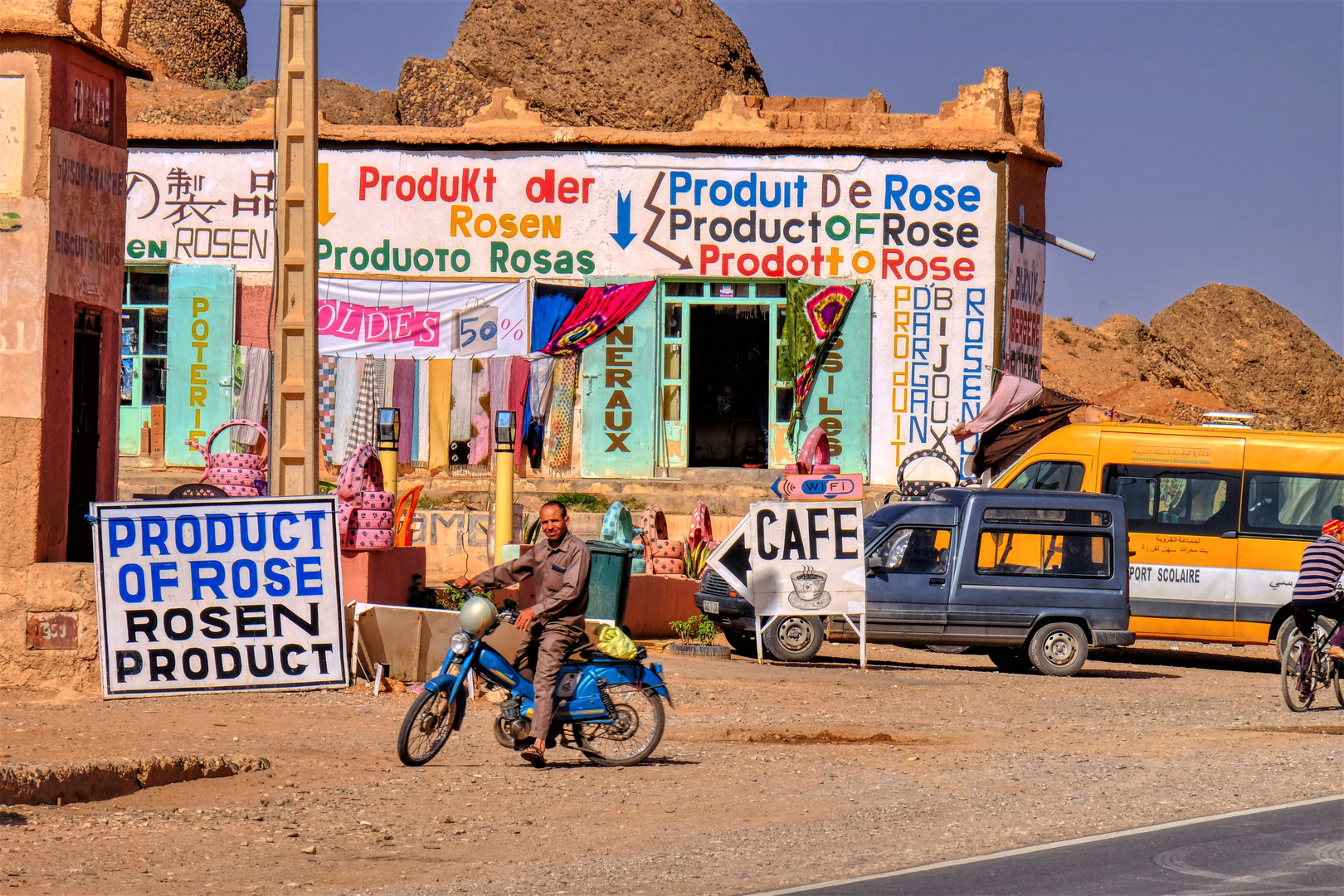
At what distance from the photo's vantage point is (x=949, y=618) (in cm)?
1709

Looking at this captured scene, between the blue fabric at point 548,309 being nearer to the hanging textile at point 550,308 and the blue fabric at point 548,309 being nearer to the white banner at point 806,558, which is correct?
the hanging textile at point 550,308

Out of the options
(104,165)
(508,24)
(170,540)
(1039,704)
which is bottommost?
(1039,704)

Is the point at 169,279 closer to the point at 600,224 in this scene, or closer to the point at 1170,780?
the point at 600,224

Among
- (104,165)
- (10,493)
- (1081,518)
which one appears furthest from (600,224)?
(10,493)

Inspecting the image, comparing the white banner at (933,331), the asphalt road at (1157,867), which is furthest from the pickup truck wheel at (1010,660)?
the asphalt road at (1157,867)

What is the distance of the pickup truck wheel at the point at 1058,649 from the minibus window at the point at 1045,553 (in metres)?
0.57

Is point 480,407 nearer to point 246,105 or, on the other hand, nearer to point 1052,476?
point 1052,476

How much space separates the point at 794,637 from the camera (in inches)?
686

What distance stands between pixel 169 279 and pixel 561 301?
574 cm

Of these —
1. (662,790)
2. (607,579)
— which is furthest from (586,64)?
(662,790)

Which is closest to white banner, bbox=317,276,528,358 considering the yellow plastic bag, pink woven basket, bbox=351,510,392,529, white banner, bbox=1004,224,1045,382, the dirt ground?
white banner, bbox=1004,224,1045,382

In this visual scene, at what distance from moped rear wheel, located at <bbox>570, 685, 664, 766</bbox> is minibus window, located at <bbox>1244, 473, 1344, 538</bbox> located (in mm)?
10538

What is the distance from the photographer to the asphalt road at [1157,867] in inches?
272

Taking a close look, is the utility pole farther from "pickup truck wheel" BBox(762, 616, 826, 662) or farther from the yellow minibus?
the yellow minibus
